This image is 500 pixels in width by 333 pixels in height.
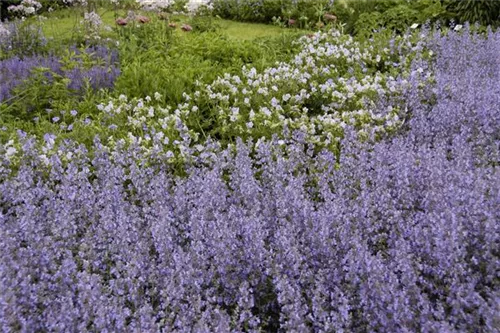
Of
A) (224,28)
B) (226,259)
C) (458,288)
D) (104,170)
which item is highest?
(458,288)

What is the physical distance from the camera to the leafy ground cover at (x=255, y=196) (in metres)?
2.52

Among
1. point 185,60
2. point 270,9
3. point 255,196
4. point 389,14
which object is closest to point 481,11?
point 389,14

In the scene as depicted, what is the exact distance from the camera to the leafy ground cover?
2.52 metres

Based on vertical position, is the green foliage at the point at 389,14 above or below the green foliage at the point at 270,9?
above

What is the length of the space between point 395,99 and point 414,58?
1072 millimetres

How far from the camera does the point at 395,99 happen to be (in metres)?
4.98

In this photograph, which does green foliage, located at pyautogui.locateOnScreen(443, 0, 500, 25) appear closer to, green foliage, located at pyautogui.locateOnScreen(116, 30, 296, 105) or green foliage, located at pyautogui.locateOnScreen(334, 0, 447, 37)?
green foliage, located at pyautogui.locateOnScreen(334, 0, 447, 37)

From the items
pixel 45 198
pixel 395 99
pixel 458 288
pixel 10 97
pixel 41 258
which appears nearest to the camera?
pixel 458 288

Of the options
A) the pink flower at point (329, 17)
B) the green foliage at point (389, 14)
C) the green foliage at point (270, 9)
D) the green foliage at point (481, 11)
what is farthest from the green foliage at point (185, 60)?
the green foliage at point (481, 11)

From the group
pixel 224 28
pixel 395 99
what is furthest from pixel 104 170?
pixel 224 28

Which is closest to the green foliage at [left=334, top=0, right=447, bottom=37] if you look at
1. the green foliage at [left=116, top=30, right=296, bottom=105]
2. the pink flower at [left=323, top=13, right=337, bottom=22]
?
the pink flower at [left=323, top=13, right=337, bottom=22]

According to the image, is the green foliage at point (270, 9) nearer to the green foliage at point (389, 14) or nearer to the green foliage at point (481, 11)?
the green foliage at point (389, 14)

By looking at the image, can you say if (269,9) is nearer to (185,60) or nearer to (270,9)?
(270,9)

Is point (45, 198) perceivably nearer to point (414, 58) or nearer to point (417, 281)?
point (417, 281)
